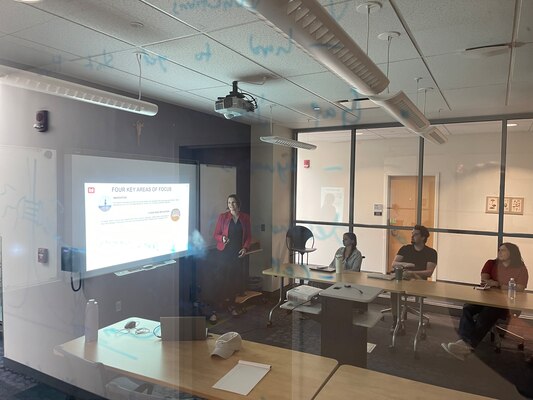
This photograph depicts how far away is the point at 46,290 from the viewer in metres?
2.55

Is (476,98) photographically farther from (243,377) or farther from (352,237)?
(243,377)

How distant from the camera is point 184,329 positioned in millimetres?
1945

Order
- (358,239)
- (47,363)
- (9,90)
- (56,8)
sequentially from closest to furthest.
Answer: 1. (56,8)
2. (9,90)
3. (47,363)
4. (358,239)

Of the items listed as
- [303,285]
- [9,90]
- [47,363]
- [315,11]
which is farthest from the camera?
[303,285]

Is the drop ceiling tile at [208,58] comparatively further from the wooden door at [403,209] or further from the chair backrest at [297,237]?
the wooden door at [403,209]

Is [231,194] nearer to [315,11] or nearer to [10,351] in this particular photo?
[10,351]

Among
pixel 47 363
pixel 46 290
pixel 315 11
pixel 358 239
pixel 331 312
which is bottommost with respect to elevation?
pixel 47 363

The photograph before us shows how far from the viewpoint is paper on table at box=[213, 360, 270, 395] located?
4.89 feet

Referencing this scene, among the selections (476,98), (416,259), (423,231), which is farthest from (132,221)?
(476,98)

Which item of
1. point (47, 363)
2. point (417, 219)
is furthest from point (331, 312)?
point (47, 363)

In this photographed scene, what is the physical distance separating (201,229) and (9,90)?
177 cm

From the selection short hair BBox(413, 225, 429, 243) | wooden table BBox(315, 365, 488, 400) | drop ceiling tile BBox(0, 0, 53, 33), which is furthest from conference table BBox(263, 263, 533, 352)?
drop ceiling tile BBox(0, 0, 53, 33)

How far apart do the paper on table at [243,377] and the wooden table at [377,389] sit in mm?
289

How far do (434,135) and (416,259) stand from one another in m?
1.21
